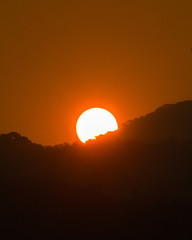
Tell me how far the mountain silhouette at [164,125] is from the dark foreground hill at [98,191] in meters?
0.11

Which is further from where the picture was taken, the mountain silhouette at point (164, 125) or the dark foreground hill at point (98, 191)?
the mountain silhouette at point (164, 125)

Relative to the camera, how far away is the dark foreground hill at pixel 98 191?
2.06ft

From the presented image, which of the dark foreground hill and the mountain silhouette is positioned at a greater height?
the mountain silhouette

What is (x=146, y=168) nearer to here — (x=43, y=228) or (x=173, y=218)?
(x=173, y=218)

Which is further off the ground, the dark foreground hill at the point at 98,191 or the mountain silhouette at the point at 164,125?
the mountain silhouette at the point at 164,125

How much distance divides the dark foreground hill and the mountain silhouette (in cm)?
11

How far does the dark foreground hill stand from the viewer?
0.63 meters

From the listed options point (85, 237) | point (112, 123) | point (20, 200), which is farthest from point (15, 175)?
point (112, 123)

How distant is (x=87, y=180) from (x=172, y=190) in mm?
154

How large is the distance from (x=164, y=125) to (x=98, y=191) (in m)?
0.27

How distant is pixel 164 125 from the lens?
836 mm

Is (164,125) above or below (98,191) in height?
above

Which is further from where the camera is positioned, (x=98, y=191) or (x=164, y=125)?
(x=164, y=125)

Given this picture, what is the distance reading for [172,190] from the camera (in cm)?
67
